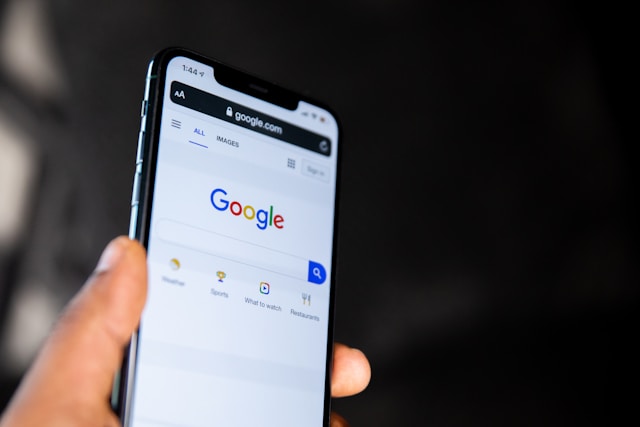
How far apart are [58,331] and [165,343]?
0.25ft

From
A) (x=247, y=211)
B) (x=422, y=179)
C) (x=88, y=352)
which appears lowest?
(x=88, y=352)

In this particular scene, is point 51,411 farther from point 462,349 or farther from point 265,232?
point 462,349

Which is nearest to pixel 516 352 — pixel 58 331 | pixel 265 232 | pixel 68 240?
pixel 68 240

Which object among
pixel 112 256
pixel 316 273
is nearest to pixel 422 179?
pixel 316 273

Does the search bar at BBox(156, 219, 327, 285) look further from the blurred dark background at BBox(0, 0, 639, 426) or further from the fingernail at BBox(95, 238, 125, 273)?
the blurred dark background at BBox(0, 0, 639, 426)

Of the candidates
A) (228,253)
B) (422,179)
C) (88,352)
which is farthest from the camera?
(422,179)

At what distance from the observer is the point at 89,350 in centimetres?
35

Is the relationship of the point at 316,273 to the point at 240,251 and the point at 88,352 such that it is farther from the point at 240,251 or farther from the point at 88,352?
the point at 88,352

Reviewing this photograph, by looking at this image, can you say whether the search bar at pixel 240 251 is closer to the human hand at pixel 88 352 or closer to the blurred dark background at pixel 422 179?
the human hand at pixel 88 352

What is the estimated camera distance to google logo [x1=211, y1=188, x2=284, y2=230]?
1.52 feet

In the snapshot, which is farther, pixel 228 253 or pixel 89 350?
pixel 228 253

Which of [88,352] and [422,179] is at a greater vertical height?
[422,179]

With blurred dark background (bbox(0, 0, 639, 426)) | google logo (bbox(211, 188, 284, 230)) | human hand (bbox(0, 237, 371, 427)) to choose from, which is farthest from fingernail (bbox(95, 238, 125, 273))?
blurred dark background (bbox(0, 0, 639, 426))

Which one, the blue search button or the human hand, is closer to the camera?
the human hand
